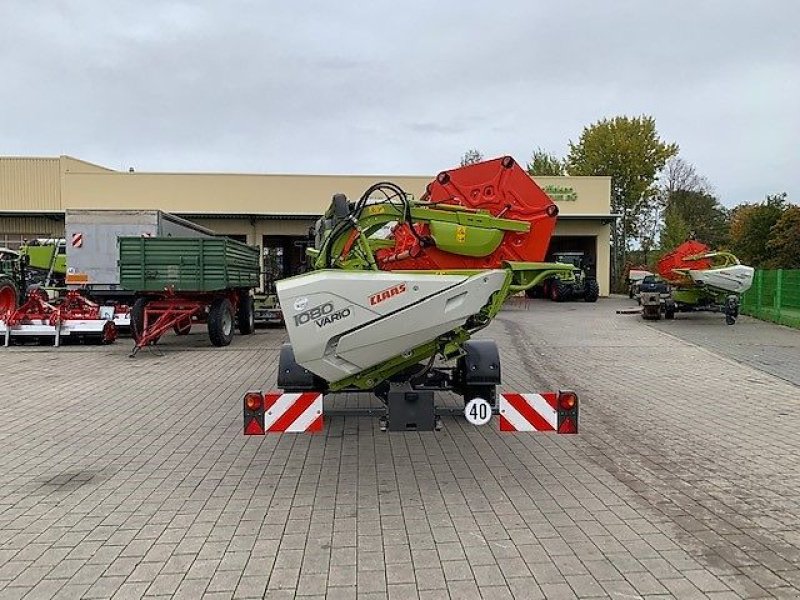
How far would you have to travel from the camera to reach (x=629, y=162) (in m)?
58.2

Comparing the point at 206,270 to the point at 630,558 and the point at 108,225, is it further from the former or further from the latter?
the point at 630,558

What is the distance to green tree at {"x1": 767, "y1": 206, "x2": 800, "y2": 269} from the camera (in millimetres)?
34688

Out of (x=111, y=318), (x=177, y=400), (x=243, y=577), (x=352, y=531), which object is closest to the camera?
(x=243, y=577)

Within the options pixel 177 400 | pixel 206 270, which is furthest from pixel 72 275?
pixel 177 400

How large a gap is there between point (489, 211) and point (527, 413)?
5.51 feet

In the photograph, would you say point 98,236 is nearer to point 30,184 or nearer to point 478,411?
point 478,411

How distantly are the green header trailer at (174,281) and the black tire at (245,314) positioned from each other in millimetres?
2689

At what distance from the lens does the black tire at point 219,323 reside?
51.5 ft

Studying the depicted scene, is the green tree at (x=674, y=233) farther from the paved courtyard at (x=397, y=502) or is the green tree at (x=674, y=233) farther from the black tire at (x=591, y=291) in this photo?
the paved courtyard at (x=397, y=502)

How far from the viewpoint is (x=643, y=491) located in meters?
5.55

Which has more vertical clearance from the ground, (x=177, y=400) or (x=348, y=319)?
(x=348, y=319)

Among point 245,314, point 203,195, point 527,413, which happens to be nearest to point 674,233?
point 203,195

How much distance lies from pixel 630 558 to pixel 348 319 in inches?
94.0

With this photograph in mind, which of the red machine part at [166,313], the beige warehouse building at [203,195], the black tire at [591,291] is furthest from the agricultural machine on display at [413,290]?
the black tire at [591,291]
